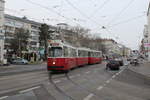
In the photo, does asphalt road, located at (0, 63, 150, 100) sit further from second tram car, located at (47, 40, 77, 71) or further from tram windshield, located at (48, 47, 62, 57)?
tram windshield, located at (48, 47, 62, 57)

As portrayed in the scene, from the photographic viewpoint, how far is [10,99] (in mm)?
8539

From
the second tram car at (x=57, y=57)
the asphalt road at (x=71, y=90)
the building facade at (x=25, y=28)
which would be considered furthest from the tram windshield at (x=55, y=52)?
the building facade at (x=25, y=28)

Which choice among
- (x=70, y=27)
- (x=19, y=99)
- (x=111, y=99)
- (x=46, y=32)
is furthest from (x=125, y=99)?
(x=46, y=32)

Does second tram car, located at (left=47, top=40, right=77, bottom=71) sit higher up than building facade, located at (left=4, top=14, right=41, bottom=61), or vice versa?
building facade, located at (left=4, top=14, right=41, bottom=61)

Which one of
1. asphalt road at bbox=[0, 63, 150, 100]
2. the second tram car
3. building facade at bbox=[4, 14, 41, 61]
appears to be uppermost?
building facade at bbox=[4, 14, 41, 61]

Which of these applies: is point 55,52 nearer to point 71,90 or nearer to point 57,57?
point 57,57

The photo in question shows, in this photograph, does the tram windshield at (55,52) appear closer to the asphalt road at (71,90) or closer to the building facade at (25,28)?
the asphalt road at (71,90)

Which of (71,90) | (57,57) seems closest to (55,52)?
(57,57)

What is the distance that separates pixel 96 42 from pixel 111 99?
93.2 m

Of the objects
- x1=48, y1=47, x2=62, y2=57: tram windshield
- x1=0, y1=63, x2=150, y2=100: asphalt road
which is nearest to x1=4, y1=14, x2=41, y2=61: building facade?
x1=48, y1=47, x2=62, y2=57: tram windshield

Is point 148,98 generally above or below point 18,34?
below

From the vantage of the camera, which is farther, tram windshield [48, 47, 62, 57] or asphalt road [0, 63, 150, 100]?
tram windshield [48, 47, 62, 57]

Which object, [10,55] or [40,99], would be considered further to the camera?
[10,55]

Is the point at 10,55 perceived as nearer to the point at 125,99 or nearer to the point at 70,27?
the point at 70,27
